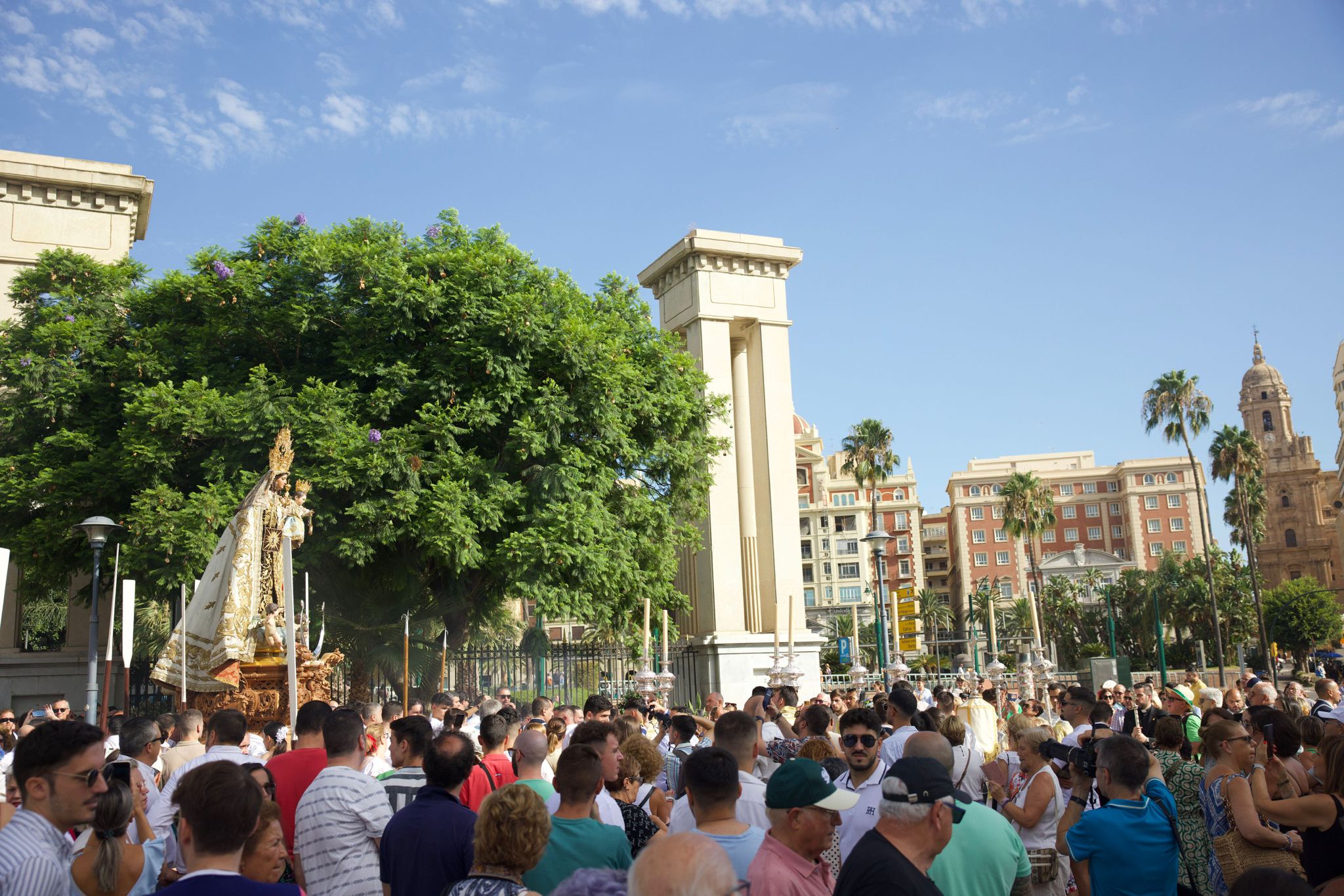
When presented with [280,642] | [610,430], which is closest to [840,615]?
[610,430]

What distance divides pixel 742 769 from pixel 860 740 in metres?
1.09

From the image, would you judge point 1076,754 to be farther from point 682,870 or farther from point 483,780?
point 682,870

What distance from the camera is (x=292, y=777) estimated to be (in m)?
6.63

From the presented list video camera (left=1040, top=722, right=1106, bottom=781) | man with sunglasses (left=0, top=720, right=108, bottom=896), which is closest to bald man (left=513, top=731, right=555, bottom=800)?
man with sunglasses (left=0, top=720, right=108, bottom=896)

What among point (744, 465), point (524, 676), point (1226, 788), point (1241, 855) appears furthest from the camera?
point (744, 465)

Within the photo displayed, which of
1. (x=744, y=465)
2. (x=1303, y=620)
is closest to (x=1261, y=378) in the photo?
(x=1303, y=620)

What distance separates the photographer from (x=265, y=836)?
16.4 feet

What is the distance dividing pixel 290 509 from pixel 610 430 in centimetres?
1373

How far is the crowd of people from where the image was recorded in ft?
13.3

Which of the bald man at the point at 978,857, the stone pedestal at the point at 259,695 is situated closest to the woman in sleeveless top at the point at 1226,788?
the bald man at the point at 978,857

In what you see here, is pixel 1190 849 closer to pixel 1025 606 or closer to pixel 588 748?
pixel 588 748

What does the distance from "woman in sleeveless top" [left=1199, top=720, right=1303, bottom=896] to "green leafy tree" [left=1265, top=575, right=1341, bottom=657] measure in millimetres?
84286

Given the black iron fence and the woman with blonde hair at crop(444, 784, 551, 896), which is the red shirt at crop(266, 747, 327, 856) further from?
the black iron fence

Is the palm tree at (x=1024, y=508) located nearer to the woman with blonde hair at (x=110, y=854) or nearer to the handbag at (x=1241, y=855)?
the handbag at (x=1241, y=855)
